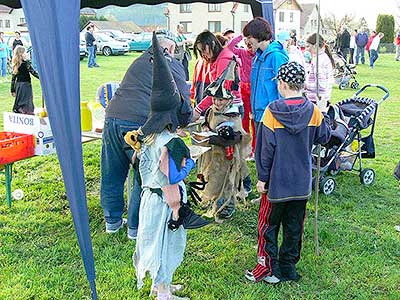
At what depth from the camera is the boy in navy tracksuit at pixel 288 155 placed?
319cm

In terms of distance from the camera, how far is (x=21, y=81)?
7512mm

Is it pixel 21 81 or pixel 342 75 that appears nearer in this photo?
pixel 21 81

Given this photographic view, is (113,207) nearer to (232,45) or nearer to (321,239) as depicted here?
(321,239)

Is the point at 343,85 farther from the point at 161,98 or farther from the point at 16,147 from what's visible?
the point at 161,98

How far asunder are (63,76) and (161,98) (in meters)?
0.66

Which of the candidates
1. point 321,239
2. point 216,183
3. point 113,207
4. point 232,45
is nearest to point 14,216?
point 113,207

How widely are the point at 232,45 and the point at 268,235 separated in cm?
331

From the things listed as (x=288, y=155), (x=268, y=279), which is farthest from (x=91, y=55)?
(x=288, y=155)

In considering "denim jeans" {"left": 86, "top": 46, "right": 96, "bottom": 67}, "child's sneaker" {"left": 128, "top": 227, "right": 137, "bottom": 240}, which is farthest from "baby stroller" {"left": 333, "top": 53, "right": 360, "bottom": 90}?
"child's sneaker" {"left": 128, "top": 227, "right": 137, "bottom": 240}

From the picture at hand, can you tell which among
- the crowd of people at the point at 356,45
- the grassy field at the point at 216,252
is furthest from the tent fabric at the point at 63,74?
the crowd of people at the point at 356,45

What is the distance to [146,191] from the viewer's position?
3078 mm

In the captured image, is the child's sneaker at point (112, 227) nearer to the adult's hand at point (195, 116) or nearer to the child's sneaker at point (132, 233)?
the child's sneaker at point (132, 233)

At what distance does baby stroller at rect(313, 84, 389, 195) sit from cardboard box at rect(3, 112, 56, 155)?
2737 millimetres

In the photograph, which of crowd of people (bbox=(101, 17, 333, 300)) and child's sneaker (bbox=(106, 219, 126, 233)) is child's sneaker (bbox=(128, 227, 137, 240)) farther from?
child's sneaker (bbox=(106, 219, 126, 233))
